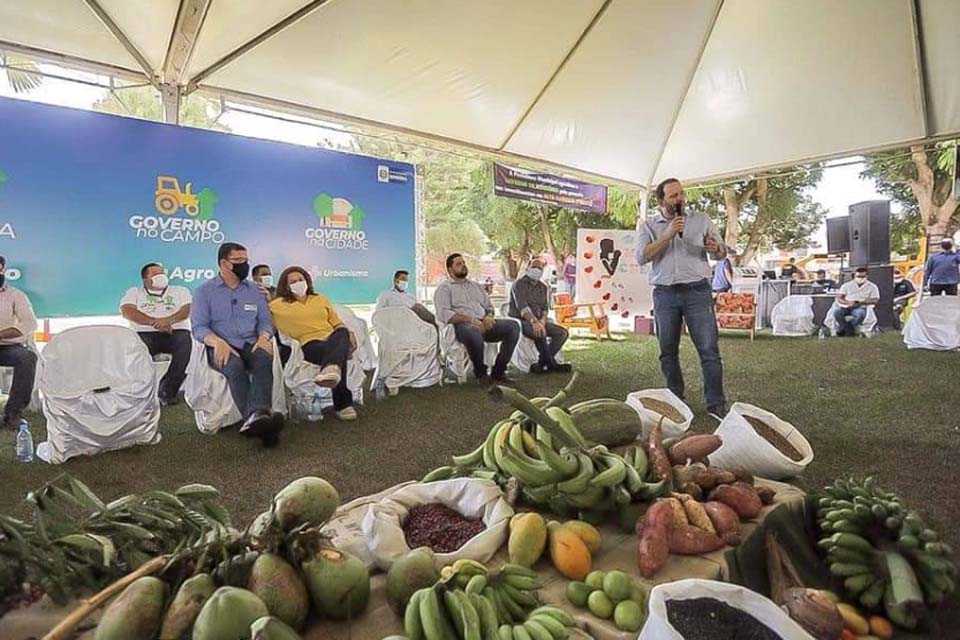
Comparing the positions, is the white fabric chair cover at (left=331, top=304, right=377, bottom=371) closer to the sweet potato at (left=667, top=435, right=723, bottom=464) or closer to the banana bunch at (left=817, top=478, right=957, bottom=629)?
the sweet potato at (left=667, top=435, right=723, bottom=464)

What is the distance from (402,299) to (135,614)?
15.7 feet

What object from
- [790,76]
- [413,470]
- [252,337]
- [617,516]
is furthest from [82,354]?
[790,76]

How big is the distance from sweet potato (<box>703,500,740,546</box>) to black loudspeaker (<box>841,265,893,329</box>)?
10.7 metres

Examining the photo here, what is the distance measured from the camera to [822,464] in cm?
283

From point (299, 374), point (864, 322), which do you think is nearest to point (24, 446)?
point (299, 374)

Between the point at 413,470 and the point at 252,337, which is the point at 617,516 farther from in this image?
the point at 252,337

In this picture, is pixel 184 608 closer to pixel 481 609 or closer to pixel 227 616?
pixel 227 616

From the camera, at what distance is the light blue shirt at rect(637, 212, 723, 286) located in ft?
11.5

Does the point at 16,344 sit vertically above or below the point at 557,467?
above

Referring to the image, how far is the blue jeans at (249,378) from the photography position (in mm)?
3520

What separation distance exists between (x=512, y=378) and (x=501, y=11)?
3.21 m

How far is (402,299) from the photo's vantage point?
5633 mm

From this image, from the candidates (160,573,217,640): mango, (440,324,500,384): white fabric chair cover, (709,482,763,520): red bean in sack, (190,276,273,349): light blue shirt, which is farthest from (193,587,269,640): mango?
(440,324,500,384): white fabric chair cover

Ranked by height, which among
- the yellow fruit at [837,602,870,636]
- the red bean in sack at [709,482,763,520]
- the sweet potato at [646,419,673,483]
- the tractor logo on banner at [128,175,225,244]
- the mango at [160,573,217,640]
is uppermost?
the tractor logo on banner at [128,175,225,244]
